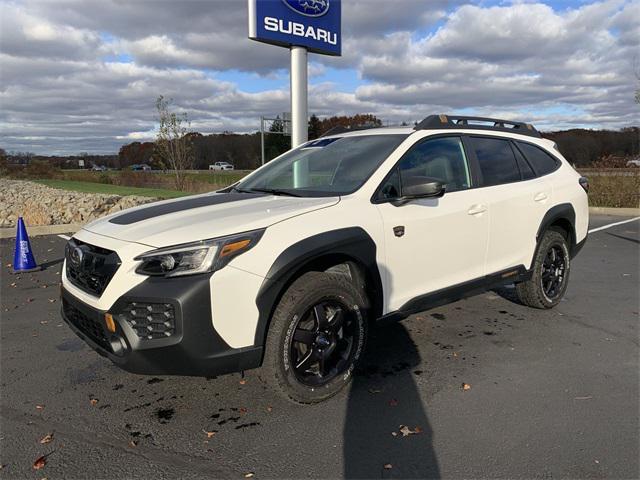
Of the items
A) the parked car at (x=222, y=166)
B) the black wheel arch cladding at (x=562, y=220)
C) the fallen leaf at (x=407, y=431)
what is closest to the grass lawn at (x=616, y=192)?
the black wheel arch cladding at (x=562, y=220)

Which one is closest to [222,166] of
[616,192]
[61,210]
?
[61,210]

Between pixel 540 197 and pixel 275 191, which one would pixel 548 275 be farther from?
pixel 275 191

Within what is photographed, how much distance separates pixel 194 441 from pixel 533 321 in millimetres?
3584

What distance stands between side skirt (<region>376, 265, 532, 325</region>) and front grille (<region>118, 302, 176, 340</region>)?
153cm

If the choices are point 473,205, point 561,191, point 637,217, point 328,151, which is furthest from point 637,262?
point 637,217

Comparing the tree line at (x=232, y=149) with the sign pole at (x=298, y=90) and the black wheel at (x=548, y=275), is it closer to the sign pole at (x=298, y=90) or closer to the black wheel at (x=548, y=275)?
the sign pole at (x=298, y=90)

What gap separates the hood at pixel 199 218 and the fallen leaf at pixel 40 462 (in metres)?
1.27

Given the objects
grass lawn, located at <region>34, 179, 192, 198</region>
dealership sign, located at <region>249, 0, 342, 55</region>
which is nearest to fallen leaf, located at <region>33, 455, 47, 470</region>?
dealership sign, located at <region>249, 0, 342, 55</region>

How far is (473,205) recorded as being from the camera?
4.24m

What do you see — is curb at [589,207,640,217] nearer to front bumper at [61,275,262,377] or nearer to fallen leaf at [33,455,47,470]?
front bumper at [61,275,262,377]

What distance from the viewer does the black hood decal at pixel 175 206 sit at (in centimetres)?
347

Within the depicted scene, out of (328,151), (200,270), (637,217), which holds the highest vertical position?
(328,151)

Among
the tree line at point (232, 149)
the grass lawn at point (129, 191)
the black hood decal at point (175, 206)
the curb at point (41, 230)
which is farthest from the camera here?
the tree line at point (232, 149)

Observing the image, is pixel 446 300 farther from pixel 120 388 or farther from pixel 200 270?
pixel 120 388
